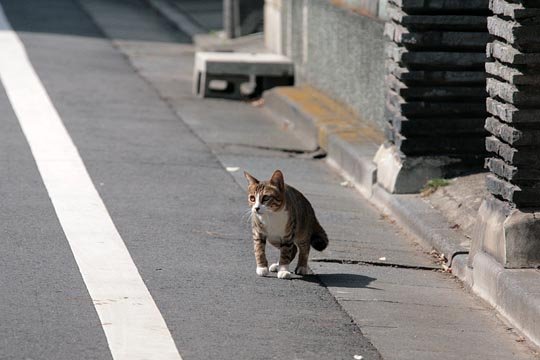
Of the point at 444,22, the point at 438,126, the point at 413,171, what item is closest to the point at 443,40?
the point at 444,22

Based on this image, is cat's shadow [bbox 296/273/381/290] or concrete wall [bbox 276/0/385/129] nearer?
cat's shadow [bbox 296/273/381/290]

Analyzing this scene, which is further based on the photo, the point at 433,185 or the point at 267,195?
the point at 433,185

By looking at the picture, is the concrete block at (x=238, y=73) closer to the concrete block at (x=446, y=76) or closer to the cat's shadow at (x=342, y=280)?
the concrete block at (x=446, y=76)

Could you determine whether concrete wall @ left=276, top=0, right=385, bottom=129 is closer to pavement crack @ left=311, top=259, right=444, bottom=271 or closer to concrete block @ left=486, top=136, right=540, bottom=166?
pavement crack @ left=311, top=259, right=444, bottom=271

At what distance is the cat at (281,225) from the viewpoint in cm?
853

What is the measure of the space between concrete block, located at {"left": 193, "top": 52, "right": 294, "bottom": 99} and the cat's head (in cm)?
801

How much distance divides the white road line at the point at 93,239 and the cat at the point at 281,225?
89 centimetres

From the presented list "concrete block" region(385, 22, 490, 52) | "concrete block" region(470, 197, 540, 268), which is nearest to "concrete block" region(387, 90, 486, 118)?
"concrete block" region(385, 22, 490, 52)

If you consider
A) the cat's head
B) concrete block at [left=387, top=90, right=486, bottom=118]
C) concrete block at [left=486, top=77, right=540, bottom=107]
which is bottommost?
concrete block at [left=387, top=90, right=486, bottom=118]

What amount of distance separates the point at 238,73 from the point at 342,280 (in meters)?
8.05

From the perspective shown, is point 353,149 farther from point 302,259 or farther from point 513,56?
point 513,56

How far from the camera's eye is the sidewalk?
7.76m

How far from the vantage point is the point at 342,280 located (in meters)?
8.92

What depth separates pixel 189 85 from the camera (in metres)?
17.5
